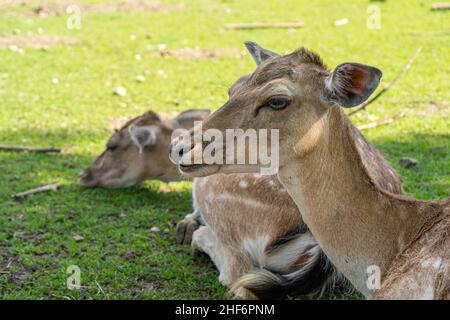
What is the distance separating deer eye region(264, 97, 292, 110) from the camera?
3.77 meters

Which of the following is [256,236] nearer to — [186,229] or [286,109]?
[186,229]

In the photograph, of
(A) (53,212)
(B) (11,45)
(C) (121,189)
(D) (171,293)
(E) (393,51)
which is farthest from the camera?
(B) (11,45)

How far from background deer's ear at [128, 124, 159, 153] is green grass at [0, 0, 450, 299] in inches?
17.7

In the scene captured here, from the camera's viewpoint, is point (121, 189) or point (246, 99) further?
point (121, 189)

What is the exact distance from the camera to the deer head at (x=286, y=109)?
12.2 feet

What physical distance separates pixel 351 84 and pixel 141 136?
347 cm

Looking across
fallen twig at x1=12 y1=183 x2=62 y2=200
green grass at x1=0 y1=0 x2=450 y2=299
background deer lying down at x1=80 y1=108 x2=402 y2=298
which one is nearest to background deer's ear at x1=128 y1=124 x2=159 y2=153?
green grass at x1=0 y1=0 x2=450 y2=299

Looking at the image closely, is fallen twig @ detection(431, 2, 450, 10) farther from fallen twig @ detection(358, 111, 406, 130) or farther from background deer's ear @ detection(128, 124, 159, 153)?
background deer's ear @ detection(128, 124, 159, 153)

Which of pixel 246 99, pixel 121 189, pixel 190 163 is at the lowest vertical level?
pixel 121 189

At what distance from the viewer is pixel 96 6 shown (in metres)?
16.0

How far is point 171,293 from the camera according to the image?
4.86 m

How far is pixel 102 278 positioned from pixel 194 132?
1.68 meters

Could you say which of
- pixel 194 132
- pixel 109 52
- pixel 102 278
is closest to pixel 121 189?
pixel 102 278
